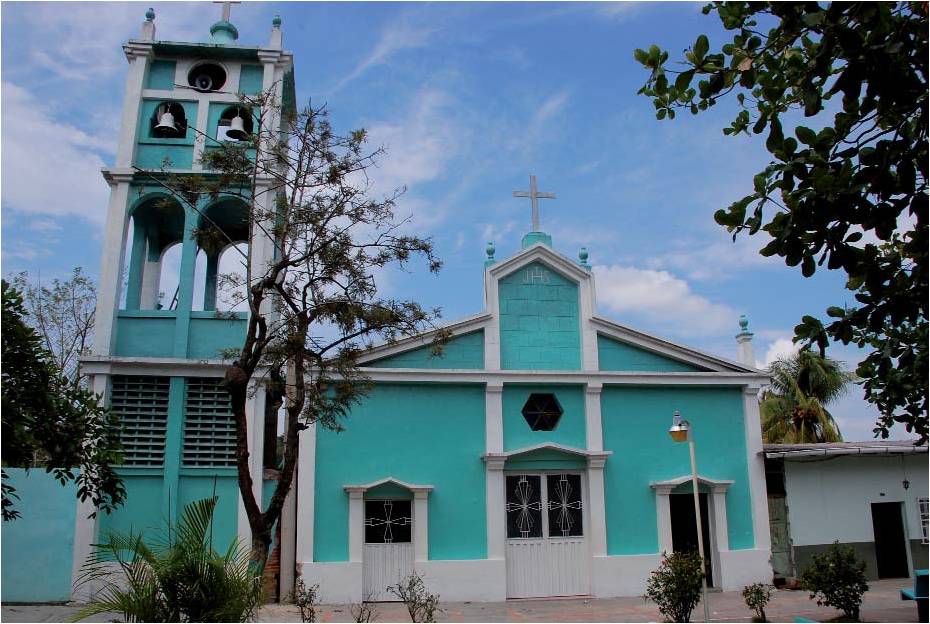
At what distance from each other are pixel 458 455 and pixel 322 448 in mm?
2467

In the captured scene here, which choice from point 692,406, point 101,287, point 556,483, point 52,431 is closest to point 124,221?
point 101,287

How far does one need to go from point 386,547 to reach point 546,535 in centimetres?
294

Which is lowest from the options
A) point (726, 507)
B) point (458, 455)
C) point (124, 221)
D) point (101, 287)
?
point (726, 507)

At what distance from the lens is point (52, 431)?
8375mm

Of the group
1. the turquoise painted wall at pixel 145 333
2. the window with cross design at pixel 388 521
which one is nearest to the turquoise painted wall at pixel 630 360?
the window with cross design at pixel 388 521

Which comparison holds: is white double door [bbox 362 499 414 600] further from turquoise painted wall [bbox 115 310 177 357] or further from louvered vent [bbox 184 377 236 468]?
turquoise painted wall [bbox 115 310 177 357]

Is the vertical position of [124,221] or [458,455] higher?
[124,221]

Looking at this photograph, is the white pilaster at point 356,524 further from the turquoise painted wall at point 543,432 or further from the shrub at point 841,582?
A: the shrub at point 841,582

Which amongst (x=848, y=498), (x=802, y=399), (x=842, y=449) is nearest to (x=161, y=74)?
(x=842, y=449)

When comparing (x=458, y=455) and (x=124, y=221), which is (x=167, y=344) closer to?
(x=124, y=221)

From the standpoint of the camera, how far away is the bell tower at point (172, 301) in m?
13.0

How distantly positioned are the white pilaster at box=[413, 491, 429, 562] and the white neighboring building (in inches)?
268

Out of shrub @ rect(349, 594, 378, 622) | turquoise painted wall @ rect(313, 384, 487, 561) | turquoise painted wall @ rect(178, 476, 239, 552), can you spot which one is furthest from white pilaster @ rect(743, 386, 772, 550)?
turquoise painted wall @ rect(178, 476, 239, 552)

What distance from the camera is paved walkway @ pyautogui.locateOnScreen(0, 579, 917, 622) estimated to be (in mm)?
11625
